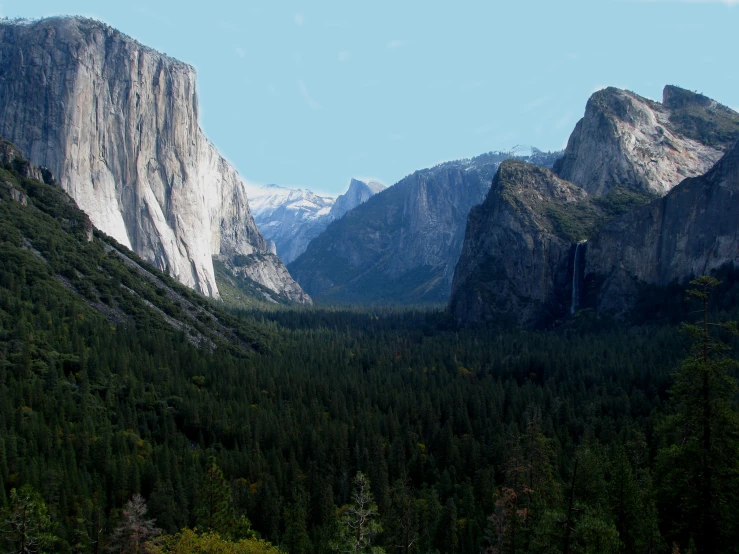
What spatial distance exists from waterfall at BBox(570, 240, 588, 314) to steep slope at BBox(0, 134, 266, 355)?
280 ft

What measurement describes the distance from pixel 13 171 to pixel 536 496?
14155 centimetres

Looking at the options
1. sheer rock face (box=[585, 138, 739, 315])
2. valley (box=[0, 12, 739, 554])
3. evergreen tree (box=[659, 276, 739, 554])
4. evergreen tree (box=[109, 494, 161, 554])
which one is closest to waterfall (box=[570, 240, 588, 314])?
valley (box=[0, 12, 739, 554])

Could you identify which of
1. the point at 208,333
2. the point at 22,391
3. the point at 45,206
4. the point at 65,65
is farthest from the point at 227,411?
the point at 65,65

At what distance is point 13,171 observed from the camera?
148000 millimetres

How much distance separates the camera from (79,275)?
12825cm

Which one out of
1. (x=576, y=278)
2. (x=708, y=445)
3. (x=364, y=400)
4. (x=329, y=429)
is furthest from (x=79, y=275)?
(x=576, y=278)

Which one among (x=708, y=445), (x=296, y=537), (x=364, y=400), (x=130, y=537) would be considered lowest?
(x=296, y=537)

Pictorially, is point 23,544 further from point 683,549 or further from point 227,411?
point 227,411

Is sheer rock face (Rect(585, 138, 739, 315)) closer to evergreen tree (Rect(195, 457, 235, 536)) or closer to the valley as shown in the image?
the valley

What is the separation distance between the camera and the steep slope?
4557 inches

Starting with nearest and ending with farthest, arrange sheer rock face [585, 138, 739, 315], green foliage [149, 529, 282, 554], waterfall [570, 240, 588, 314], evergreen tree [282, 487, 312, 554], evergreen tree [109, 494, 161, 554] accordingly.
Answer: green foliage [149, 529, 282, 554]
evergreen tree [109, 494, 161, 554]
evergreen tree [282, 487, 312, 554]
sheer rock face [585, 138, 739, 315]
waterfall [570, 240, 588, 314]

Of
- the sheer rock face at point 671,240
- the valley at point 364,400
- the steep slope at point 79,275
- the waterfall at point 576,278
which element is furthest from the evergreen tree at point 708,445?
the waterfall at point 576,278

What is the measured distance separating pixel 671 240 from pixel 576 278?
32.1 meters

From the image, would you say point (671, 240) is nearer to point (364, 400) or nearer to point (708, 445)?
point (364, 400)
